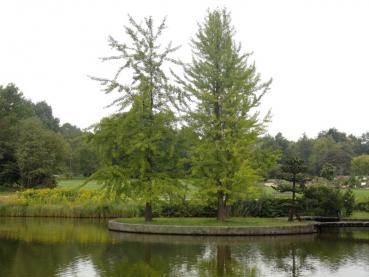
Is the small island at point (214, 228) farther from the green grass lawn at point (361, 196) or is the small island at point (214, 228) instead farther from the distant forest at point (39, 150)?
Answer: the green grass lawn at point (361, 196)

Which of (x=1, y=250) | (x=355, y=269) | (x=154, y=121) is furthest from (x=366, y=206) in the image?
(x=1, y=250)

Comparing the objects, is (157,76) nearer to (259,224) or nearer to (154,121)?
(154,121)

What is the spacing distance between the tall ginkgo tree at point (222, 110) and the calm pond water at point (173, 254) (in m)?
4.35

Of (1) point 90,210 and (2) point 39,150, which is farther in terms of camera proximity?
(2) point 39,150

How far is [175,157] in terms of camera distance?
29406mm

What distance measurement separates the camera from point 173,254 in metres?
19.4

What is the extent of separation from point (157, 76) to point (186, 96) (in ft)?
6.98

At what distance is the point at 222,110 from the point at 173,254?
1153 cm

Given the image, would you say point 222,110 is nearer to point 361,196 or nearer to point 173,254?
point 173,254

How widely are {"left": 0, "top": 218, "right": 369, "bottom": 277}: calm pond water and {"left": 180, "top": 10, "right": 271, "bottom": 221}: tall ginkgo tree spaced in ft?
14.3

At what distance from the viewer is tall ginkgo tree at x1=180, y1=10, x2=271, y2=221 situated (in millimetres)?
27734

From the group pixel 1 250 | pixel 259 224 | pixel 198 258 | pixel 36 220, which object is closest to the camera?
pixel 198 258

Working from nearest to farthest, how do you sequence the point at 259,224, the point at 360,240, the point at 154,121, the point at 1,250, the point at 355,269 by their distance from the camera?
the point at 355,269 < the point at 1,250 < the point at 360,240 < the point at 259,224 < the point at 154,121

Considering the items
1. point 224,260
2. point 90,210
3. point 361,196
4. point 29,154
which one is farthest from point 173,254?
point 29,154
